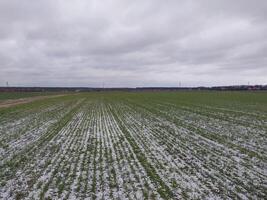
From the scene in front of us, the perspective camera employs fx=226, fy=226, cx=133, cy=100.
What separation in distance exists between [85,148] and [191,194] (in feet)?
21.7

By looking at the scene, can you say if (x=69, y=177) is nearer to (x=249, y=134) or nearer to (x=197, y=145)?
(x=197, y=145)

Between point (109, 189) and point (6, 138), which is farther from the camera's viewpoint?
point (6, 138)

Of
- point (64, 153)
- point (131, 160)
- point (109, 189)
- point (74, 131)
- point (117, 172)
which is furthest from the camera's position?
point (74, 131)

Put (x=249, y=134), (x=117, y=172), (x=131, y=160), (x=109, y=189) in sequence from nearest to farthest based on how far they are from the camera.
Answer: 1. (x=109, y=189)
2. (x=117, y=172)
3. (x=131, y=160)
4. (x=249, y=134)

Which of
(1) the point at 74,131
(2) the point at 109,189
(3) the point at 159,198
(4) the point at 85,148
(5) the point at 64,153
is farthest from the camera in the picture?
(1) the point at 74,131

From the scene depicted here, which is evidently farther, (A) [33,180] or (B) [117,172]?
(B) [117,172]

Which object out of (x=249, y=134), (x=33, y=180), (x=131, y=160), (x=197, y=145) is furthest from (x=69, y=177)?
(x=249, y=134)

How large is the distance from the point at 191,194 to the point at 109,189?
7.83 ft

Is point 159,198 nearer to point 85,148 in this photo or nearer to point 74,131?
point 85,148

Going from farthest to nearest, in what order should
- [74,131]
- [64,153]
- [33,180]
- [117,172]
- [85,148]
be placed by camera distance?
[74,131], [85,148], [64,153], [117,172], [33,180]

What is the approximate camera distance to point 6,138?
1445cm

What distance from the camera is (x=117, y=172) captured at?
26.8 feet

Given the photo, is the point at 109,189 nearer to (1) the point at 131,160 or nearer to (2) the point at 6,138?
(1) the point at 131,160

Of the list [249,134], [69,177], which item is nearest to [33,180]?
[69,177]
